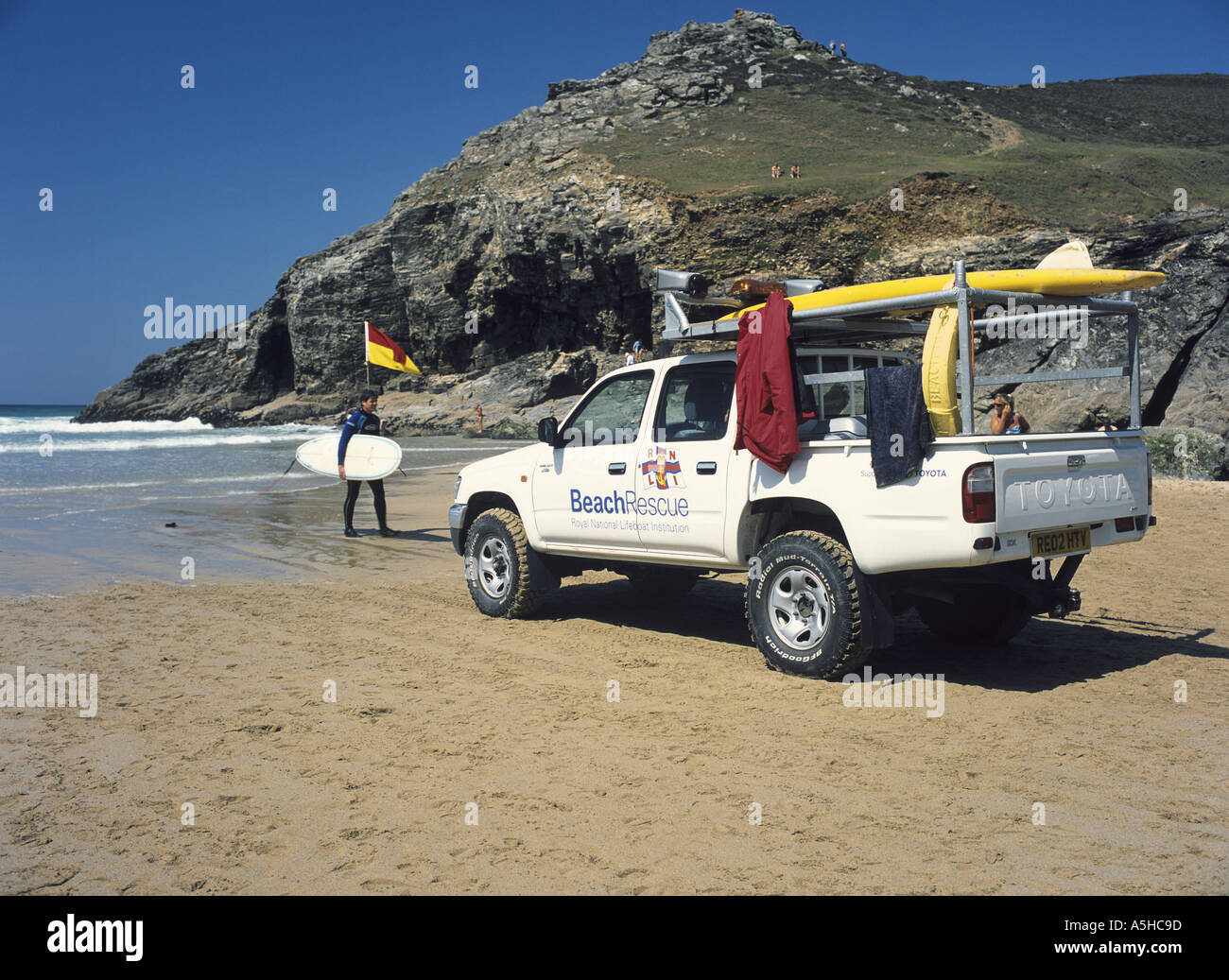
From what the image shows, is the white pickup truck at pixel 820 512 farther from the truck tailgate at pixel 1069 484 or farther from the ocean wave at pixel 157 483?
the ocean wave at pixel 157 483

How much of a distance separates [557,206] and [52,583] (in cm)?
4554

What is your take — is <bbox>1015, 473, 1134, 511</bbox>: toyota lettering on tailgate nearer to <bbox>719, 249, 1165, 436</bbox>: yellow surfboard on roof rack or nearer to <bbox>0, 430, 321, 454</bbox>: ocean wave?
<bbox>719, 249, 1165, 436</bbox>: yellow surfboard on roof rack

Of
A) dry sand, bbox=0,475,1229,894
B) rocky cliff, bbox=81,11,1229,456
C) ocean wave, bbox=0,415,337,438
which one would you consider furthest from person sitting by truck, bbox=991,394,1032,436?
ocean wave, bbox=0,415,337,438

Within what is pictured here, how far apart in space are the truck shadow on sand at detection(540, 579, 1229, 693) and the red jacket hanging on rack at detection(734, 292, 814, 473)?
1.66 metres

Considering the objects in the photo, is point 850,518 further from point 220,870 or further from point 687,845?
point 220,870

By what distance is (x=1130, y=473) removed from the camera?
622 centimetres

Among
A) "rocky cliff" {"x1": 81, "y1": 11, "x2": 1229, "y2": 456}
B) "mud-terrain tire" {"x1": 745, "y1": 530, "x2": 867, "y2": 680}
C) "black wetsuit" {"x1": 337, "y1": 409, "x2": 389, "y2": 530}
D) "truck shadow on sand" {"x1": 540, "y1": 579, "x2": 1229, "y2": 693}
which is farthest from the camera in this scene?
"rocky cliff" {"x1": 81, "y1": 11, "x2": 1229, "y2": 456}

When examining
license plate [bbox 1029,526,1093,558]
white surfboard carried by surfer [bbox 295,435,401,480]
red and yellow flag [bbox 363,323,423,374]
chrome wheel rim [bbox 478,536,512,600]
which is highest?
red and yellow flag [bbox 363,323,423,374]

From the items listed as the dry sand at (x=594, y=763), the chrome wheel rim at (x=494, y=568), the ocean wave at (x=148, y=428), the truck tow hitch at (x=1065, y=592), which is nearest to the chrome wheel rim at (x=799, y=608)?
the dry sand at (x=594, y=763)

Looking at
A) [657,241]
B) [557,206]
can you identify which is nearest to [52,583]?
[657,241]

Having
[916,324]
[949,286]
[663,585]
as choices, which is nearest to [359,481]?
[663,585]

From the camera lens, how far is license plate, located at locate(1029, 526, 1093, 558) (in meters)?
5.55

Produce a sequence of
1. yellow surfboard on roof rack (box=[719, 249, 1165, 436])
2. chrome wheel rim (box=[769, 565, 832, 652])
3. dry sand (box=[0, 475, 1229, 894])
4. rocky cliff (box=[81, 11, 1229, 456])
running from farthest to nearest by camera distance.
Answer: rocky cliff (box=[81, 11, 1229, 456]) → chrome wheel rim (box=[769, 565, 832, 652]) → yellow surfboard on roof rack (box=[719, 249, 1165, 436]) → dry sand (box=[0, 475, 1229, 894])
